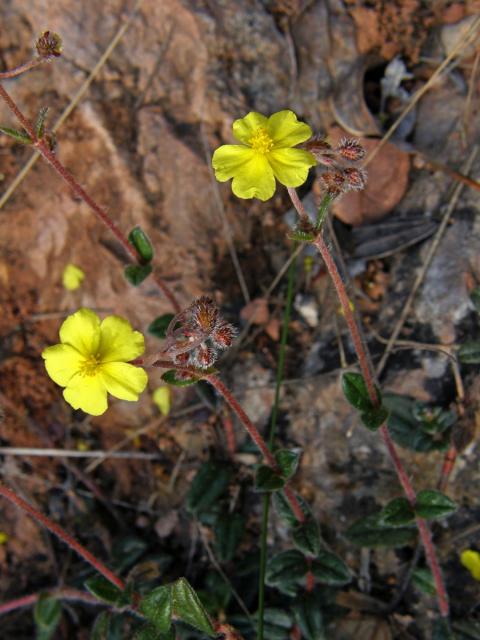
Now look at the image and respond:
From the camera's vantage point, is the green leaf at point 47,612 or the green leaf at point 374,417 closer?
the green leaf at point 374,417

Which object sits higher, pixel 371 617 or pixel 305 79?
pixel 305 79

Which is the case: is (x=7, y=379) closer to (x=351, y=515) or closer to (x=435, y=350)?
(x=351, y=515)

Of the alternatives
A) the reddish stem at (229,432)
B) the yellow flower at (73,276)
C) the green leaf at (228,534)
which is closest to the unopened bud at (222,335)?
the reddish stem at (229,432)

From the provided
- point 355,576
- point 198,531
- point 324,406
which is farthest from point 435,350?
point 198,531

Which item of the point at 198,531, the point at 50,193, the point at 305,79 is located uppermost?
the point at 305,79

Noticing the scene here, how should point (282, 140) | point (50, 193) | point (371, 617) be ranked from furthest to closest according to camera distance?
point (50, 193), point (371, 617), point (282, 140)

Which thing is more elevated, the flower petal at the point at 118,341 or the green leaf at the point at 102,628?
the flower petal at the point at 118,341

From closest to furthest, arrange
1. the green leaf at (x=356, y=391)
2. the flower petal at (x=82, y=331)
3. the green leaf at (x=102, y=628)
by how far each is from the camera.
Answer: the flower petal at (x=82, y=331)
the green leaf at (x=356, y=391)
the green leaf at (x=102, y=628)

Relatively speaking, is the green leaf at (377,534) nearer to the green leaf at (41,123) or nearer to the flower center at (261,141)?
the flower center at (261,141)

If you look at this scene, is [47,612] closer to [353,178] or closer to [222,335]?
[222,335]
